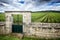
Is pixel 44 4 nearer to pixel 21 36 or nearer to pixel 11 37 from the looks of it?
pixel 21 36

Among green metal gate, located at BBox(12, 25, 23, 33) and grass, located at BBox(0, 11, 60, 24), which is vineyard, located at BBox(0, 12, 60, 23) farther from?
green metal gate, located at BBox(12, 25, 23, 33)

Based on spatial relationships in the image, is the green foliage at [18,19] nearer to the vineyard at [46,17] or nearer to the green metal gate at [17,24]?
the green metal gate at [17,24]

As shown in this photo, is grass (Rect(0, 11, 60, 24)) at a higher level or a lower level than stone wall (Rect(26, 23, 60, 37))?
higher

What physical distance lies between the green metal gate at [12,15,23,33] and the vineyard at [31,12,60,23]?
0.31m

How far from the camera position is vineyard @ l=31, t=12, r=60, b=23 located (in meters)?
2.65

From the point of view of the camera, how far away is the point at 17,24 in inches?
110

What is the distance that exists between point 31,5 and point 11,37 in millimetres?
896

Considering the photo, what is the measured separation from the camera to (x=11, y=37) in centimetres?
277

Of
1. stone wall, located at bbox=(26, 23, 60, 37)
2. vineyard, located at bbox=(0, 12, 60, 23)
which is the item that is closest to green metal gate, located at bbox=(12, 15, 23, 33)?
vineyard, located at bbox=(0, 12, 60, 23)

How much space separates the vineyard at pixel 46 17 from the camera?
2.65 m

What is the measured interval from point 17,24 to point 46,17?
0.72m

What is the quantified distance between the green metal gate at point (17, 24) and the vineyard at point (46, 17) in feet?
1.02

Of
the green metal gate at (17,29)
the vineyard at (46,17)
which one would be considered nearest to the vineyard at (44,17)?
the vineyard at (46,17)

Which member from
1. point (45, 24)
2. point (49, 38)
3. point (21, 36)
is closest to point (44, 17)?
point (45, 24)
